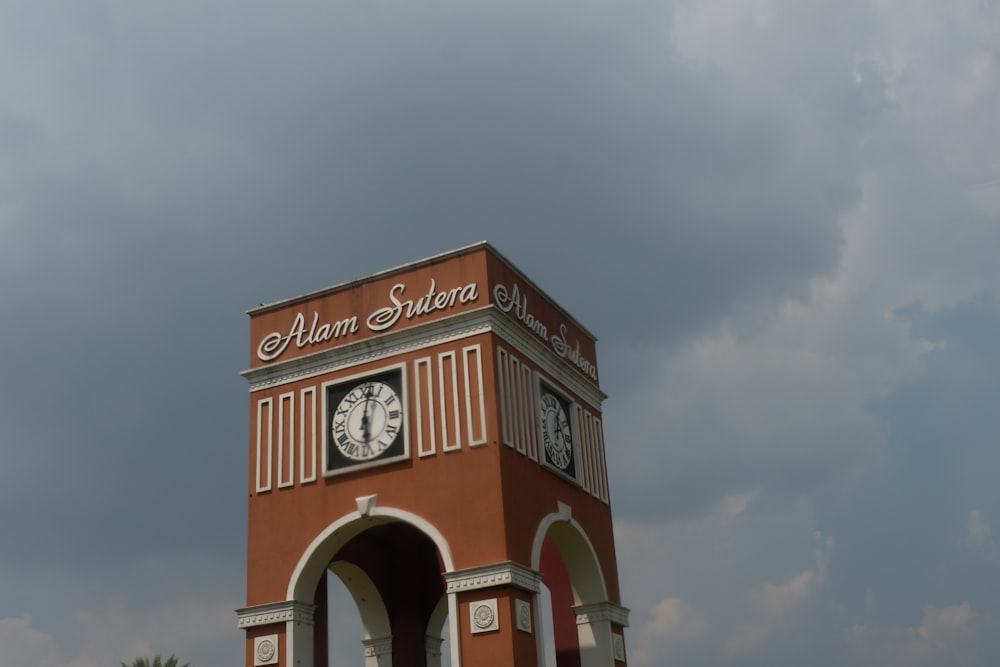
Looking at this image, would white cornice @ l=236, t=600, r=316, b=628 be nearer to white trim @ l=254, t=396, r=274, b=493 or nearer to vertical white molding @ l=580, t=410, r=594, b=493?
white trim @ l=254, t=396, r=274, b=493

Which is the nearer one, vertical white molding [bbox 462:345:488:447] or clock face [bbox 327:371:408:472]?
vertical white molding [bbox 462:345:488:447]

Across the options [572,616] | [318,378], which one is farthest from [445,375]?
[572,616]

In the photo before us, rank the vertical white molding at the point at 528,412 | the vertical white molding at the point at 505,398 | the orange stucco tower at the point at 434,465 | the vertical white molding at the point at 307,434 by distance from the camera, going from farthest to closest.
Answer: the vertical white molding at the point at 307,434
the vertical white molding at the point at 528,412
the vertical white molding at the point at 505,398
the orange stucco tower at the point at 434,465

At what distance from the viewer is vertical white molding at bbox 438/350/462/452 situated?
2592 centimetres

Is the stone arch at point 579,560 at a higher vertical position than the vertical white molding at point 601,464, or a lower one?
lower

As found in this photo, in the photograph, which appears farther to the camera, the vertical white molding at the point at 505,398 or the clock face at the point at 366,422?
the clock face at the point at 366,422

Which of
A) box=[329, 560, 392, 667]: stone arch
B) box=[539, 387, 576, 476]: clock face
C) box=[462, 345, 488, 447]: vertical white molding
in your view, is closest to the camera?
box=[462, 345, 488, 447]: vertical white molding

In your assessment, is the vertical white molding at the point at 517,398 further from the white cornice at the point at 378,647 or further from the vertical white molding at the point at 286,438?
the white cornice at the point at 378,647

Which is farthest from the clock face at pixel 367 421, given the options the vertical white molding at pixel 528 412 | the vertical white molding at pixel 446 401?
the vertical white molding at pixel 528 412

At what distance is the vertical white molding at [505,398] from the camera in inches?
1024

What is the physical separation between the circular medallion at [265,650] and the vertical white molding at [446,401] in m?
5.76

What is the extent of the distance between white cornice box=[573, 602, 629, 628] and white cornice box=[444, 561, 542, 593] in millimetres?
4392

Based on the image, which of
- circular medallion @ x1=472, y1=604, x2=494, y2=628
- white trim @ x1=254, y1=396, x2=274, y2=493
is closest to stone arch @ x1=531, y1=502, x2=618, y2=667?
circular medallion @ x1=472, y1=604, x2=494, y2=628

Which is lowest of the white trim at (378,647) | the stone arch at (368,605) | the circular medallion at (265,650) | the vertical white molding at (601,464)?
the circular medallion at (265,650)
